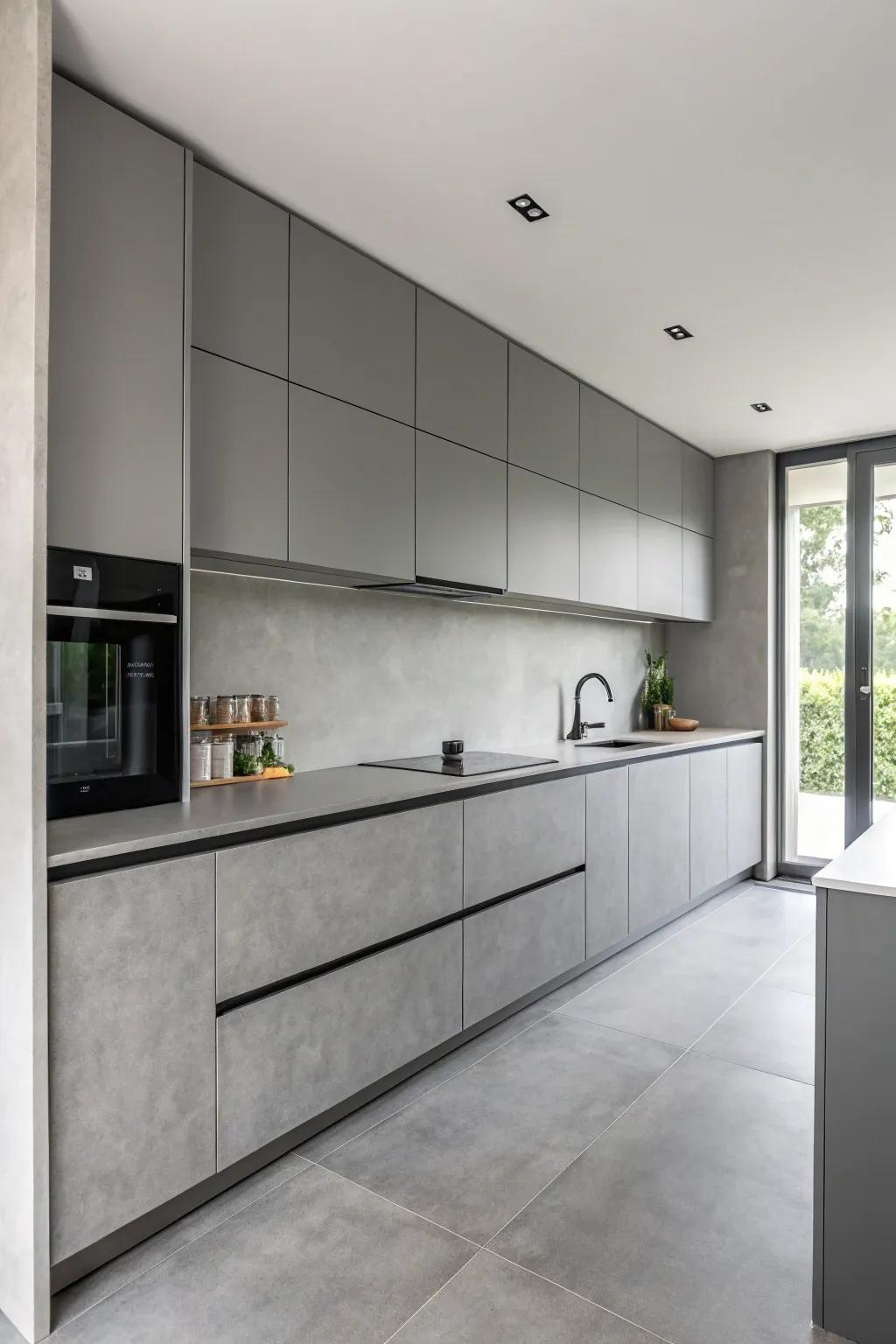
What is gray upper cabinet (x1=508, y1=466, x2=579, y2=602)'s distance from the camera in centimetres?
341

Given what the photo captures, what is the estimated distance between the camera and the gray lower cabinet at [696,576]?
487 centimetres

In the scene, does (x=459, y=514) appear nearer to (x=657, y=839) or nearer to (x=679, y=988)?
(x=657, y=839)

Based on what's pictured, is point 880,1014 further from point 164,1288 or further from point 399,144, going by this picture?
point 399,144

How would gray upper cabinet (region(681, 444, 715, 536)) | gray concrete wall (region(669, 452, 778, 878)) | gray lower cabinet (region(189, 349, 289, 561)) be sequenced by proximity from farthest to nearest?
gray concrete wall (region(669, 452, 778, 878))
gray upper cabinet (region(681, 444, 715, 536))
gray lower cabinet (region(189, 349, 289, 561))

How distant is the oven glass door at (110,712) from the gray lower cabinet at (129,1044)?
0.28 meters

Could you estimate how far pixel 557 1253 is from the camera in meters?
1.82

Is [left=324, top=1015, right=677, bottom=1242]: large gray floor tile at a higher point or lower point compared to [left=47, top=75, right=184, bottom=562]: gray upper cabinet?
lower

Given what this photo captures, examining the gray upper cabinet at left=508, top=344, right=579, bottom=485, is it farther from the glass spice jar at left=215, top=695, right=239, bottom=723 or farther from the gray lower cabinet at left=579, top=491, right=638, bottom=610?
the glass spice jar at left=215, top=695, right=239, bottom=723

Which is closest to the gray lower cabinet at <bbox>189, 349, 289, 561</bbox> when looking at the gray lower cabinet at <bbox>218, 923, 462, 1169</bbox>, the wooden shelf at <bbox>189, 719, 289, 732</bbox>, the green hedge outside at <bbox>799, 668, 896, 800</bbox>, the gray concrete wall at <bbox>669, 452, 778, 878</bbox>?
the wooden shelf at <bbox>189, 719, 289, 732</bbox>

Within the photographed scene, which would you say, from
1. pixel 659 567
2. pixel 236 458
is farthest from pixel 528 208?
pixel 659 567

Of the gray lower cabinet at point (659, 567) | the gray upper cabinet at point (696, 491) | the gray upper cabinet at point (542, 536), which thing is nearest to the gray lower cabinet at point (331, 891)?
the gray upper cabinet at point (542, 536)

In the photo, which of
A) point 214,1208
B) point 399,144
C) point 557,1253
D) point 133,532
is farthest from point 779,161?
point 214,1208

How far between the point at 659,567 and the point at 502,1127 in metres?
3.04

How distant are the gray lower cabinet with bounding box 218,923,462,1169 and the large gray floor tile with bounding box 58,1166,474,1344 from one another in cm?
17
